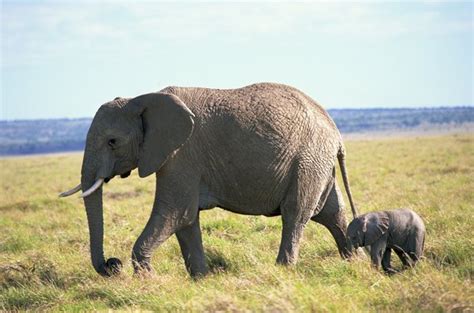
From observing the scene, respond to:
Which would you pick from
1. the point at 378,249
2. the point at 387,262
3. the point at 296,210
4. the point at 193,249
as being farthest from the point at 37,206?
the point at 378,249

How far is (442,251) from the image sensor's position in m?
8.59

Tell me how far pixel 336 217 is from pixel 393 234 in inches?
43.0

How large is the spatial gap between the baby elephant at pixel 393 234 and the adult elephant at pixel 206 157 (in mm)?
677

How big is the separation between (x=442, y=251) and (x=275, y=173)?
2000 millimetres

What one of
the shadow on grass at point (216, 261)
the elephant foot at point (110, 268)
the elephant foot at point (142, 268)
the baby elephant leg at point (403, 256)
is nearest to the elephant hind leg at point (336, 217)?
the baby elephant leg at point (403, 256)

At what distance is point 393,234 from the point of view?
834 centimetres

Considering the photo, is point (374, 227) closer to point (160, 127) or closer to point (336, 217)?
point (336, 217)

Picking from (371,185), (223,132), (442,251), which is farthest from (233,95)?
(371,185)

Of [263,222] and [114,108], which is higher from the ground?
[114,108]

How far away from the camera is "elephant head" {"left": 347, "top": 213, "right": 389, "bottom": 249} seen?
27.3 feet

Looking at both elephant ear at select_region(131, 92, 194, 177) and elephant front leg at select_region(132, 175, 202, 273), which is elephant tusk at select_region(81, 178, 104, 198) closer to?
elephant ear at select_region(131, 92, 194, 177)

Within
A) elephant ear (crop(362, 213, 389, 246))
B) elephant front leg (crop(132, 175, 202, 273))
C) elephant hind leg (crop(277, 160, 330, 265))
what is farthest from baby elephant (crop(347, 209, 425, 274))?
elephant front leg (crop(132, 175, 202, 273))

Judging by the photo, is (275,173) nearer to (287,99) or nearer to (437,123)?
(287,99)

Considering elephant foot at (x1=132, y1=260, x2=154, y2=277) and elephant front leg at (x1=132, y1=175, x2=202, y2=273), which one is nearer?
elephant foot at (x1=132, y1=260, x2=154, y2=277)
